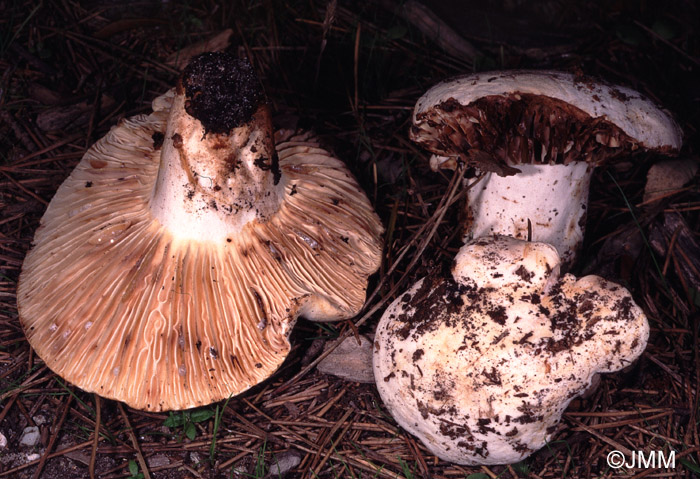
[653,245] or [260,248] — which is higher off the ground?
[260,248]

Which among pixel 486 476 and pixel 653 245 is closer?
pixel 486 476

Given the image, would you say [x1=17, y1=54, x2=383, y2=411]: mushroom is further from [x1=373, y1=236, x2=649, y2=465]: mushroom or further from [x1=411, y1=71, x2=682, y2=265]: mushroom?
Answer: [x1=411, y1=71, x2=682, y2=265]: mushroom

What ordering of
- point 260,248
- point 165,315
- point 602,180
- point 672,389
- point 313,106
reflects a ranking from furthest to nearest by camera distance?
point 313,106 < point 602,180 < point 672,389 < point 260,248 < point 165,315

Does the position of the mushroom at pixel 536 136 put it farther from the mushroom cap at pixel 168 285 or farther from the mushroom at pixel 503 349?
the mushroom cap at pixel 168 285

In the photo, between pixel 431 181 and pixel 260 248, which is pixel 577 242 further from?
pixel 260 248

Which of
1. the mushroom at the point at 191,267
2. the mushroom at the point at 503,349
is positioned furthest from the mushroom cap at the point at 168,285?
the mushroom at the point at 503,349

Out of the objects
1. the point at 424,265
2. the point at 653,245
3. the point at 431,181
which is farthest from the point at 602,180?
the point at 424,265

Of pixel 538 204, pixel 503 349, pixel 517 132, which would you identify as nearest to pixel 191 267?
pixel 503 349
